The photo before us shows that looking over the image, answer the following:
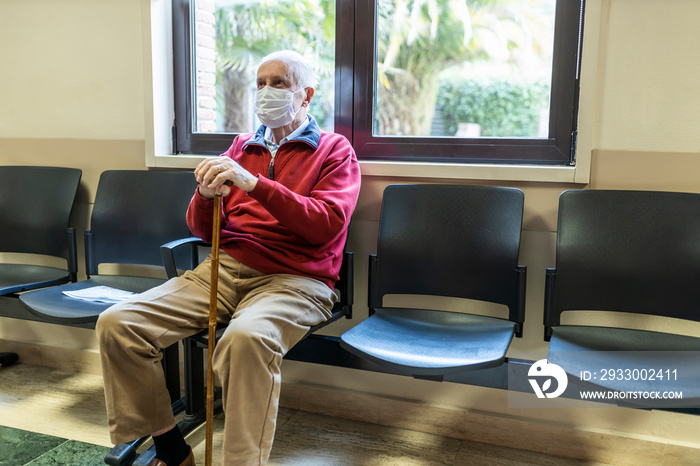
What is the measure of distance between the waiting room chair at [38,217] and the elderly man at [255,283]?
0.86 meters

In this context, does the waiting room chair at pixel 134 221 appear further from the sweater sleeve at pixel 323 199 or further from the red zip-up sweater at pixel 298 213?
the sweater sleeve at pixel 323 199

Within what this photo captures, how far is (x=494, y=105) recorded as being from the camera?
236 cm

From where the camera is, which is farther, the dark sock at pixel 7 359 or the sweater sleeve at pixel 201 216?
the dark sock at pixel 7 359

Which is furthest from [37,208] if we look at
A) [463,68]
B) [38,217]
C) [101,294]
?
[463,68]

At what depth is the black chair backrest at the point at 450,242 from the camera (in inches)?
81.4

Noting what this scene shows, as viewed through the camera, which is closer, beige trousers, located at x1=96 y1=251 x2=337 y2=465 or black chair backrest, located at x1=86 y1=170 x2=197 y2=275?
beige trousers, located at x1=96 y1=251 x2=337 y2=465

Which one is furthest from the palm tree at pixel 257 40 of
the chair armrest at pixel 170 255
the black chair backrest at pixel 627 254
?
the black chair backrest at pixel 627 254

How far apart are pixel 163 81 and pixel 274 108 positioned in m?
0.85

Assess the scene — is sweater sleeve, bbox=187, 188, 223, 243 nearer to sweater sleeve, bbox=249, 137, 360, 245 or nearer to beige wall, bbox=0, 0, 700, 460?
sweater sleeve, bbox=249, 137, 360, 245

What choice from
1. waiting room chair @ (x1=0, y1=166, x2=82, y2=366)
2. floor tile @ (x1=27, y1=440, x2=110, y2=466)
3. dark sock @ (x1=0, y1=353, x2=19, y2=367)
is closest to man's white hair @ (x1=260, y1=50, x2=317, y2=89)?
waiting room chair @ (x1=0, y1=166, x2=82, y2=366)

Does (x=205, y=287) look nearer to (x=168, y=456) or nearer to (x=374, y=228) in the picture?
Result: (x=168, y=456)

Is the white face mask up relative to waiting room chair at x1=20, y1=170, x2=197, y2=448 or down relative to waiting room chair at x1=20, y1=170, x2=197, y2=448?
up

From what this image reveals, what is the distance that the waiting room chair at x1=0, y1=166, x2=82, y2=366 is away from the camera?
265cm

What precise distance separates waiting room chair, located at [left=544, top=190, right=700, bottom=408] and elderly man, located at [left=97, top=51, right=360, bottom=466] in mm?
750
